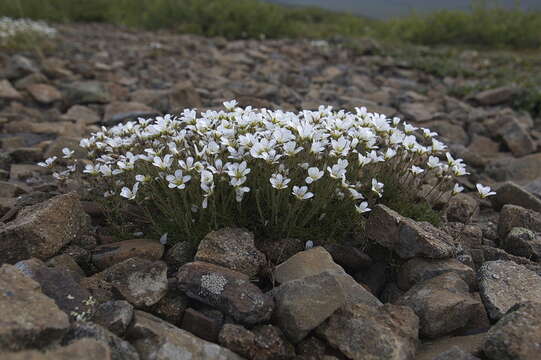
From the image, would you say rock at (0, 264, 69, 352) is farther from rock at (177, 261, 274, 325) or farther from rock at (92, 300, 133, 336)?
rock at (177, 261, 274, 325)

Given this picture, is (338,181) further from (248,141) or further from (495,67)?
(495,67)

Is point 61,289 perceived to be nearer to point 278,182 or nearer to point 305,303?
point 305,303

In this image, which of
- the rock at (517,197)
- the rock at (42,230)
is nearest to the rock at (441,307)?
the rock at (517,197)

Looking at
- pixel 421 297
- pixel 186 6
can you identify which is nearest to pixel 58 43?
pixel 186 6

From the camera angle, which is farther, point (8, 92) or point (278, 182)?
point (8, 92)

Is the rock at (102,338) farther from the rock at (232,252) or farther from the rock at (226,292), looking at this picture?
the rock at (232,252)

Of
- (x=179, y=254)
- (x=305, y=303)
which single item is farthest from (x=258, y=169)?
(x=305, y=303)
